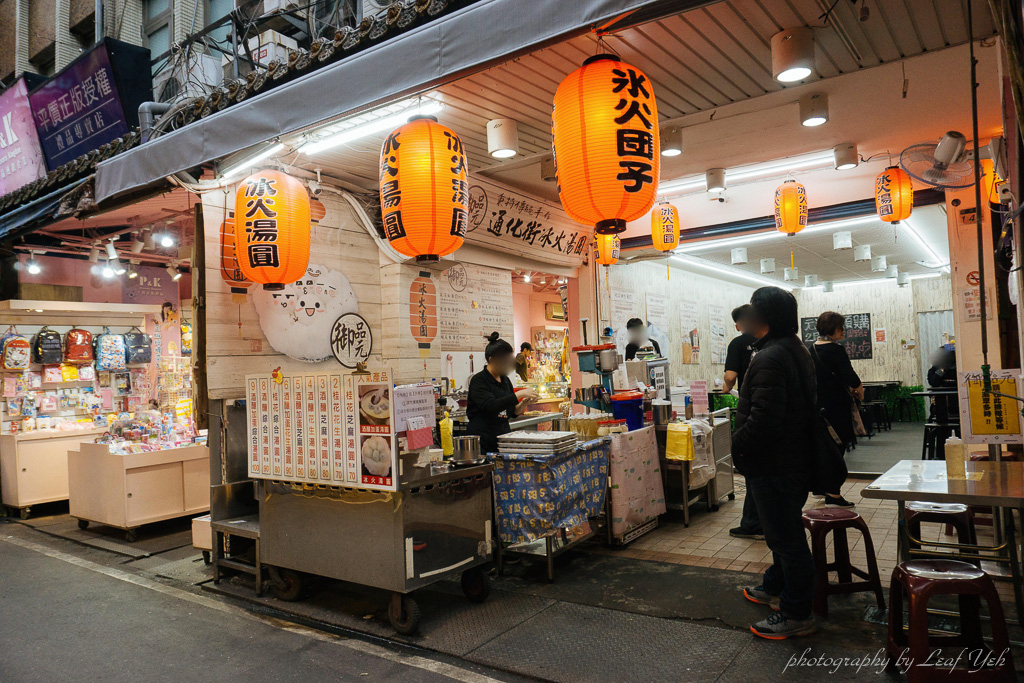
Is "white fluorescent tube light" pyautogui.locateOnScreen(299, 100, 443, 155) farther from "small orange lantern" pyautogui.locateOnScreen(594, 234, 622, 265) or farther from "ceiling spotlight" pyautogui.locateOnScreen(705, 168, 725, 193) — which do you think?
"small orange lantern" pyautogui.locateOnScreen(594, 234, 622, 265)

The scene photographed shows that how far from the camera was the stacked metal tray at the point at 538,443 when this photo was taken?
489cm

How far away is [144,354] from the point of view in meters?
9.99

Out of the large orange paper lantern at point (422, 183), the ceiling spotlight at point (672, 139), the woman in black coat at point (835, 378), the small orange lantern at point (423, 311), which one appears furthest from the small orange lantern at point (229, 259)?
the woman in black coat at point (835, 378)

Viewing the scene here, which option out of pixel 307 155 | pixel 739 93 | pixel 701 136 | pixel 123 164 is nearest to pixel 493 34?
pixel 739 93

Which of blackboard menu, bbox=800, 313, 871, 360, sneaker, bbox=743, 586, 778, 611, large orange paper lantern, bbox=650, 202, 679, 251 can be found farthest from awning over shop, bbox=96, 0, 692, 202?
blackboard menu, bbox=800, 313, 871, 360

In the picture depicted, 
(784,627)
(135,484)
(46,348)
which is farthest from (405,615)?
(46,348)

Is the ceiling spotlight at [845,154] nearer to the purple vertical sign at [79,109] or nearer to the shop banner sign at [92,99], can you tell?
the shop banner sign at [92,99]

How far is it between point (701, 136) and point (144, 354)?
899cm

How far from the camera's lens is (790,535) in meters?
3.72

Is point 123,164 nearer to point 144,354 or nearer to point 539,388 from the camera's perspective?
point 144,354

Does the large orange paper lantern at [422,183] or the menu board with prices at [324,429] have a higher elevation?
the large orange paper lantern at [422,183]

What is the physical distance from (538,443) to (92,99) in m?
8.17

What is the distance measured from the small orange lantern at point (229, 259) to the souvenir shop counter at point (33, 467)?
14.5ft

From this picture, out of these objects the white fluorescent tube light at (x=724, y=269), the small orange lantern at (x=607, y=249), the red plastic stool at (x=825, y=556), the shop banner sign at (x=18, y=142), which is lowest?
the red plastic stool at (x=825, y=556)
